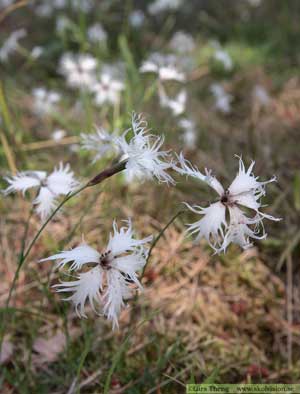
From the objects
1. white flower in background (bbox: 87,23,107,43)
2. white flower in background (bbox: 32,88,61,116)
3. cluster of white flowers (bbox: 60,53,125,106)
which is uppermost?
white flower in background (bbox: 87,23,107,43)

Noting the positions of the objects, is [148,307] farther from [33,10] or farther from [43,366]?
[33,10]

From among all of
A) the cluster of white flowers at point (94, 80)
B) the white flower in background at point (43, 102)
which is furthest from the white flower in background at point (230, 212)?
the white flower in background at point (43, 102)

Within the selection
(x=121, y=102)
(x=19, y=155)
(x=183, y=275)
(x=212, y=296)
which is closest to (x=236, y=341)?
(x=212, y=296)

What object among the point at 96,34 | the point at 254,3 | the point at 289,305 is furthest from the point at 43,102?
the point at 254,3

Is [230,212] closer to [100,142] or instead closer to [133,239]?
[133,239]

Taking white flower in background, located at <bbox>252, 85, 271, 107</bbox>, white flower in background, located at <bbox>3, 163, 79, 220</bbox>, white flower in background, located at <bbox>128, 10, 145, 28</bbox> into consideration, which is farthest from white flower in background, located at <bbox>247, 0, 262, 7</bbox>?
white flower in background, located at <bbox>3, 163, 79, 220</bbox>

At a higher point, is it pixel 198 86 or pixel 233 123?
pixel 198 86

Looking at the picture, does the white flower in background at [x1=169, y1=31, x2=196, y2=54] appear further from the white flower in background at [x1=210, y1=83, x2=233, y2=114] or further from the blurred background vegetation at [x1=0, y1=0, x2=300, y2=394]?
the white flower in background at [x1=210, y1=83, x2=233, y2=114]
